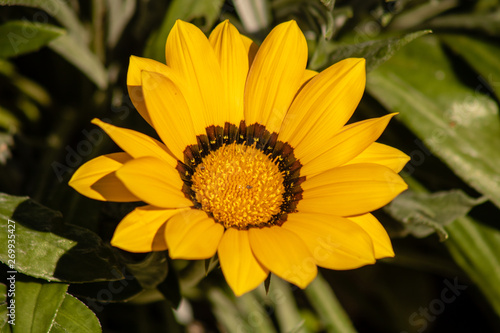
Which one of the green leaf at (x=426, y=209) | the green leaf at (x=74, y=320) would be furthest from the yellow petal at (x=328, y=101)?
the green leaf at (x=74, y=320)

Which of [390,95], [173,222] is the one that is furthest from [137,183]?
[390,95]

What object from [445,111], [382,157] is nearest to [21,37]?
[382,157]

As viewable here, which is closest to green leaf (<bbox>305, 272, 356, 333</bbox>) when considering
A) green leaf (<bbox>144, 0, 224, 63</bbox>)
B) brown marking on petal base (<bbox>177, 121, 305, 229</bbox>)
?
brown marking on petal base (<bbox>177, 121, 305, 229</bbox>)

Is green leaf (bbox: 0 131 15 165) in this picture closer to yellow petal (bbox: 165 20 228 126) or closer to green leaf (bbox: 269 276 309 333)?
yellow petal (bbox: 165 20 228 126)

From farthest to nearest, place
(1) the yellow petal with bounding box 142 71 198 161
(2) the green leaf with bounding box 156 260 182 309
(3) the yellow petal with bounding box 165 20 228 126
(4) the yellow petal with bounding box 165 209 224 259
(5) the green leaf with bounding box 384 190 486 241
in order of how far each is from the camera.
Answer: (5) the green leaf with bounding box 384 190 486 241
(2) the green leaf with bounding box 156 260 182 309
(3) the yellow petal with bounding box 165 20 228 126
(1) the yellow petal with bounding box 142 71 198 161
(4) the yellow petal with bounding box 165 209 224 259

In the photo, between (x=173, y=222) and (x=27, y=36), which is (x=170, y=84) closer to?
(x=173, y=222)

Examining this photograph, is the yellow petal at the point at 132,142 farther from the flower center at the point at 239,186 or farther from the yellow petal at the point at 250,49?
the yellow petal at the point at 250,49

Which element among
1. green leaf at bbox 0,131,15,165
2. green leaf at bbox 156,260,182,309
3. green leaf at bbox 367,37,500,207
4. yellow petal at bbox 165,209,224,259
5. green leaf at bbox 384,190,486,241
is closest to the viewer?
yellow petal at bbox 165,209,224,259

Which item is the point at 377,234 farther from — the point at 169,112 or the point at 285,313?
the point at 285,313
